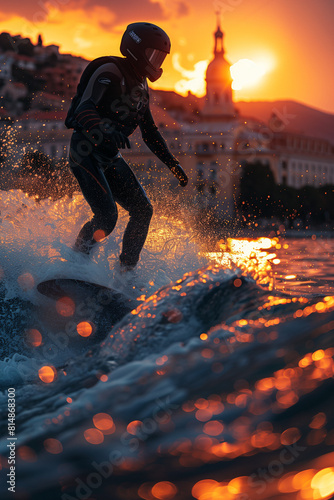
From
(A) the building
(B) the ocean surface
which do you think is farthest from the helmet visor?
(A) the building

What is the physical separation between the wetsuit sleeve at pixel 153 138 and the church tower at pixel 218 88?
94061mm

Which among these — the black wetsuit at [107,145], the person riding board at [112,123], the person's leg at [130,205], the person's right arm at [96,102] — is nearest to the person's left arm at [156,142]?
the black wetsuit at [107,145]

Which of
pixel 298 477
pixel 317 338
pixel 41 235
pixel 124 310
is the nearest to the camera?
pixel 298 477

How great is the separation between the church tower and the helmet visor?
9465cm

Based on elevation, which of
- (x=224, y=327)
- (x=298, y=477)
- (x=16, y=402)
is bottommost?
(x=298, y=477)

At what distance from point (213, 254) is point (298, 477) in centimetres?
455

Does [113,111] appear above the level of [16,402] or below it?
above

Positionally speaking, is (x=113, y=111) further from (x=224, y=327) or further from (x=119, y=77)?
(x=224, y=327)

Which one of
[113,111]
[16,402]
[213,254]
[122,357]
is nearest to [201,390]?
[122,357]

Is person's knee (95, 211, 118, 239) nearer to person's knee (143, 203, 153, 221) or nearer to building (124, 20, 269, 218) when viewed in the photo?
person's knee (143, 203, 153, 221)

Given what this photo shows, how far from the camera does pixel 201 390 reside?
2307mm

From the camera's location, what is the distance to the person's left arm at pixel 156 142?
5.11 metres

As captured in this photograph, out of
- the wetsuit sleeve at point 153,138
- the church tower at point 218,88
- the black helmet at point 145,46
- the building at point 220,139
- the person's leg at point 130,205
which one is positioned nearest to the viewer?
the black helmet at point 145,46

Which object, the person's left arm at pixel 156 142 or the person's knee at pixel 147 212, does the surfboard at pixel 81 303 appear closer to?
the person's knee at pixel 147 212
